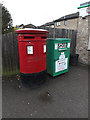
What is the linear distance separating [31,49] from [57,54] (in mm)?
1412

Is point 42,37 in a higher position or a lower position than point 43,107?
higher

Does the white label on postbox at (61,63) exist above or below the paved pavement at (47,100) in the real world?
above

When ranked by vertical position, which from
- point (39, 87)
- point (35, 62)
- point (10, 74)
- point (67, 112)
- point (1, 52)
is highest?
point (1, 52)

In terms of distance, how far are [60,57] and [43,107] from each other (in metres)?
2.25

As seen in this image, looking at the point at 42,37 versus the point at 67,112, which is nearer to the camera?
the point at 67,112

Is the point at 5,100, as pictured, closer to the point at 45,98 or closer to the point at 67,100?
the point at 45,98

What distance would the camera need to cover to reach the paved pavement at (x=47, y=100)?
A: 6.64 feet

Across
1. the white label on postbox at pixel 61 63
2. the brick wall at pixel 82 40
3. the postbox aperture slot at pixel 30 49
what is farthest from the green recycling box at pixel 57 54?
the brick wall at pixel 82 40

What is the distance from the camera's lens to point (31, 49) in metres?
2.62

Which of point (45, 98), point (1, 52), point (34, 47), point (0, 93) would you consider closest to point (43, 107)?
point (45, 98)

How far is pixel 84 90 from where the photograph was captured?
9.68ft

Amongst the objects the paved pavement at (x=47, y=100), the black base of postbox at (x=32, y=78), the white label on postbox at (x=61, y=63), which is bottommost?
the paved pavement at (x=47, y=100)

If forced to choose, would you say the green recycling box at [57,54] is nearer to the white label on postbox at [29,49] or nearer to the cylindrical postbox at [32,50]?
the cylindrical postbox at [32,50]

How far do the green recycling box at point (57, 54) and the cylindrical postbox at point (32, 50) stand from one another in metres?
0.70
